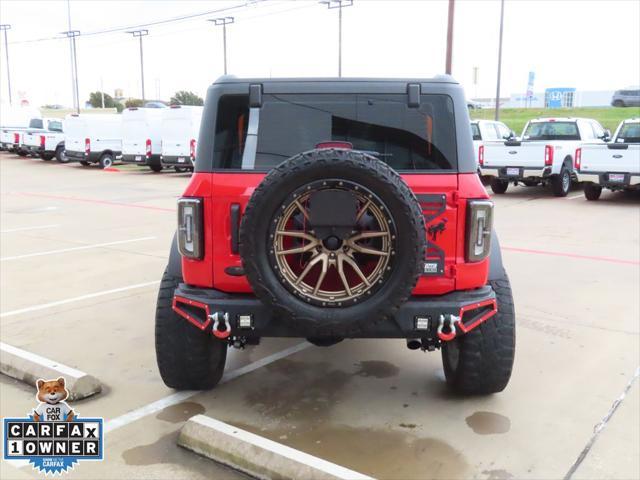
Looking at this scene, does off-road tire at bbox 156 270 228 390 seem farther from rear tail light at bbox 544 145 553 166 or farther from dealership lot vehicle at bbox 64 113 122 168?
dealership lot vehicle at bbox 64 113 122 168

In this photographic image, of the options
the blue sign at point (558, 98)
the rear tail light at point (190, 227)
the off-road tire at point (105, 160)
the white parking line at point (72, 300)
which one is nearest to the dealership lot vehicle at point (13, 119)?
the off-road tire at point (105, 160)

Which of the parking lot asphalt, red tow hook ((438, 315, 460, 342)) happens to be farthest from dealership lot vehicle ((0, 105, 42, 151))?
red tow hook ((438, 315, 460, 342))

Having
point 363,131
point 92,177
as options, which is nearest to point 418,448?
point 363,131

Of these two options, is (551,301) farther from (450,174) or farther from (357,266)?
(357,266)

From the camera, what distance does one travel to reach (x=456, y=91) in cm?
368

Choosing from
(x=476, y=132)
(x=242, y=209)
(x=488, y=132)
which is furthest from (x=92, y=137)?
(x=242, y=209)

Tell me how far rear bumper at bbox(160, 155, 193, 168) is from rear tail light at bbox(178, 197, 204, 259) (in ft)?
58.6

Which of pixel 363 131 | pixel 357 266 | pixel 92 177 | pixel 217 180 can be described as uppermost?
pixel 363 131

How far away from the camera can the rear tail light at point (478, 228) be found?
3449mm

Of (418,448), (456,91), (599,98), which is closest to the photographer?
(418,448)

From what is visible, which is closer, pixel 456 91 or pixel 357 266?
pixel 357 266

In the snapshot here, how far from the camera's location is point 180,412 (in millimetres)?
3881

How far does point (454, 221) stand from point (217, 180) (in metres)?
1.34

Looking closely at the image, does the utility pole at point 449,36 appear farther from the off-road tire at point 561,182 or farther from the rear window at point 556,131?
the off-road tire at point 561,182
